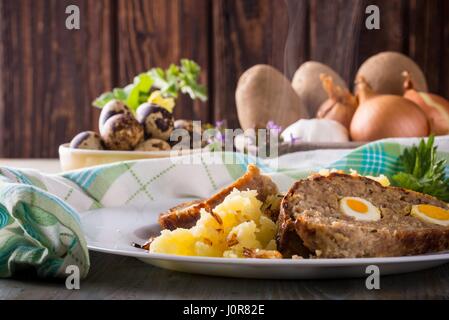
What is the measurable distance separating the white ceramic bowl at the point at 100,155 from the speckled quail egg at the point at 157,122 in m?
0.10

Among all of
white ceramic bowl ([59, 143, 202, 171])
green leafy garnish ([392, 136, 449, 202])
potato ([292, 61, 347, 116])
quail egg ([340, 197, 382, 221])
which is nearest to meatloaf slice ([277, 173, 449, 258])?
quail egg ([340, 197, 382, 221])

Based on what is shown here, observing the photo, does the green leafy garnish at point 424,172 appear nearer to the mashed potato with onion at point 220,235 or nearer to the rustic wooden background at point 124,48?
the mashed potato with onion at point 220,235

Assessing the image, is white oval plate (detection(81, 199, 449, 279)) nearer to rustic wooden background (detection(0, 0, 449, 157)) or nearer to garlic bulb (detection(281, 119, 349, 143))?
garlic bulb (detection(281, 119, 349, 143))

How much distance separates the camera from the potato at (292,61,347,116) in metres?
2.00

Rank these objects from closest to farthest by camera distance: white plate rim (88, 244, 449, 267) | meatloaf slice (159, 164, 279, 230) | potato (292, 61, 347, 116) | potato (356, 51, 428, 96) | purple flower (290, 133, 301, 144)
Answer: white plate rim (88, 244, 449, 267) < meatloaf slice (159, 164, 279, 230) < purple flower (290, 133, 301, 144) < potato (292, 61, 347, 116) < potato (356, 51, 428, 96)

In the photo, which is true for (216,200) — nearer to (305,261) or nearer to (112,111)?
(305,261)

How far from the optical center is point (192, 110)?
2688mm

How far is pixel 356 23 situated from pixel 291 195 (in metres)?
1.18

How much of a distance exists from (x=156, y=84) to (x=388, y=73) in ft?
2.21

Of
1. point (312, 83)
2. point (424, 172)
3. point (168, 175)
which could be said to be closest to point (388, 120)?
point (312, 83)

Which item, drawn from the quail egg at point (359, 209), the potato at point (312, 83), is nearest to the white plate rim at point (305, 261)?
the quail egg at point (359, 209)

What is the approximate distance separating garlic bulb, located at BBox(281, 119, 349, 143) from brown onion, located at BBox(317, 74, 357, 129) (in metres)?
0.09

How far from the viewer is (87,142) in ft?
5.03
